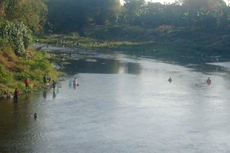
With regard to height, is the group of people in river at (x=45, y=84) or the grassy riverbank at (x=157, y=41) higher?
the grassy riverbank at (x=157, y=41)

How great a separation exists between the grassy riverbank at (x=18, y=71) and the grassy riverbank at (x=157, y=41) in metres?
53.1

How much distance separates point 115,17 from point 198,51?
5152cm

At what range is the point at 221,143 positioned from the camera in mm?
27422

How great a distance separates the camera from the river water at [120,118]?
2627 cm

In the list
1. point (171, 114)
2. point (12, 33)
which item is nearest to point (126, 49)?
point (12, 33)

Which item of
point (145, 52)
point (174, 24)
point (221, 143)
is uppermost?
point (174, 24)

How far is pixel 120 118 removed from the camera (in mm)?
33125

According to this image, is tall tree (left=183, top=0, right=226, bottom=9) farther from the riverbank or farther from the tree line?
the riverbank

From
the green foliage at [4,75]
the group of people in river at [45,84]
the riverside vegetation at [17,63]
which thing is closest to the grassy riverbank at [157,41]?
the riverside vegetation at [17,63]

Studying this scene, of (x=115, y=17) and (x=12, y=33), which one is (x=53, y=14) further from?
(x=12, y=33)

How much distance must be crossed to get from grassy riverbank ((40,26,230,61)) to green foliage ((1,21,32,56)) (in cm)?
5374

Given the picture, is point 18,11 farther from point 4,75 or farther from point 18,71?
point 4,75

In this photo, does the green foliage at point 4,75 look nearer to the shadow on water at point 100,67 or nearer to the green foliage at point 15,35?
the green foliage at point 15,35

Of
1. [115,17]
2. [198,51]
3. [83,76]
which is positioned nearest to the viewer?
[83,76]
